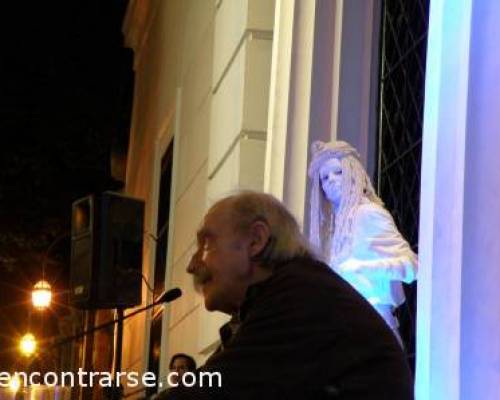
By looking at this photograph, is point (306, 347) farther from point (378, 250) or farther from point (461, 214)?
point (378, 250)

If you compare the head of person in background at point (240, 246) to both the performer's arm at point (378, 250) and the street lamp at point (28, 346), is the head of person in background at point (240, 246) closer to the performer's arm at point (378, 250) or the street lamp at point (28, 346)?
the performer's arm at point (378, 250)

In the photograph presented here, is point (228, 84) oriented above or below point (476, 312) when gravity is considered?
above

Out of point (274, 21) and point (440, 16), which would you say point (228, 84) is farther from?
point (440, 16)

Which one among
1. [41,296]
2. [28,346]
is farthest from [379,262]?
[41,296]

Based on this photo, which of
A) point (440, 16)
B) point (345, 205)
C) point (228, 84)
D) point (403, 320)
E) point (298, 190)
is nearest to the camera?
point (440, 16)

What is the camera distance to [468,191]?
4.11 metres


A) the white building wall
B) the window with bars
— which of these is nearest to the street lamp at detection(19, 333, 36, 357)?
the white building wall

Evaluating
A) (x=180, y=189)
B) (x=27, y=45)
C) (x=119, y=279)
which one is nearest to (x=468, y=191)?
(x=119, y=279)

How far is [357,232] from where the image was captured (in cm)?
523

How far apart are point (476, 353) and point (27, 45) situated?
52.8 ft

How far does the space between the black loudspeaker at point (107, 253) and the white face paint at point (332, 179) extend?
6.10ft

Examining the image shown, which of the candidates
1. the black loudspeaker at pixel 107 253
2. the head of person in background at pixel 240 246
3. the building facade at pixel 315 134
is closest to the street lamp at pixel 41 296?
the building facade at pixel 315 134

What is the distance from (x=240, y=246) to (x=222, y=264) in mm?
65

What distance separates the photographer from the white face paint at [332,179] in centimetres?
546
